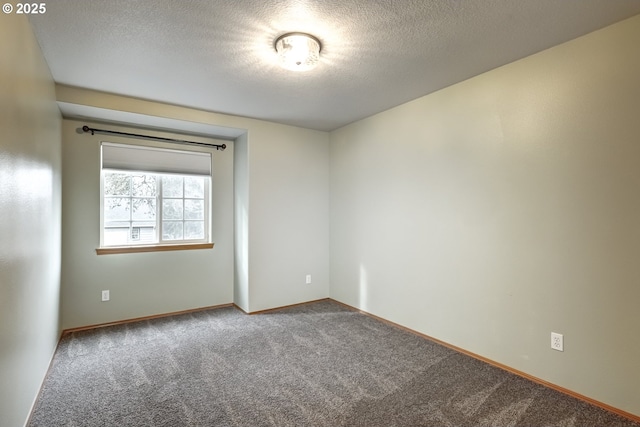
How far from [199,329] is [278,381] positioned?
145cm

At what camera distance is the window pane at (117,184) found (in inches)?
142

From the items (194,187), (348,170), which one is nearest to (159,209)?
(194,187)

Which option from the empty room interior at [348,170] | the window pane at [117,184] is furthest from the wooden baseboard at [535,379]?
the window pane at [117,184]

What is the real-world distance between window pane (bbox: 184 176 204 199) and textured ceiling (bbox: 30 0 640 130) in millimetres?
1209

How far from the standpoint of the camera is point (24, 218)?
6.16ft

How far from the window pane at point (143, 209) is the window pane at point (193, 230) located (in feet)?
1.35

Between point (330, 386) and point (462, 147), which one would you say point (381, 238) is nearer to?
point (462, 147)

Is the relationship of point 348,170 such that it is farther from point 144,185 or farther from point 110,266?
point 110,266

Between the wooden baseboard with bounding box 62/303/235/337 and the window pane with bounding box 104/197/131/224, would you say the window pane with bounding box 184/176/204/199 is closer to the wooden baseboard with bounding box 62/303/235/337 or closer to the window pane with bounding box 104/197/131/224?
the window pane with bounding box 104/197/131/224

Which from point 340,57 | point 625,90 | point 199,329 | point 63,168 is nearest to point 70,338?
point 199,329

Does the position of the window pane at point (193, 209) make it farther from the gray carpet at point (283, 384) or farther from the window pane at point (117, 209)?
the gray carpet at point (283, 384)

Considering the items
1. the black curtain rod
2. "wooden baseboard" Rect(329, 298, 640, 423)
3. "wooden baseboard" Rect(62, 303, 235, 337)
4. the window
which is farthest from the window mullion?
"wooden baseboard" Rect(329, 298, 640, 423)

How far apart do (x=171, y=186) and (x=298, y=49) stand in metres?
2.64

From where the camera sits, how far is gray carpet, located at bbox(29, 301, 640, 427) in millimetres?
1954
